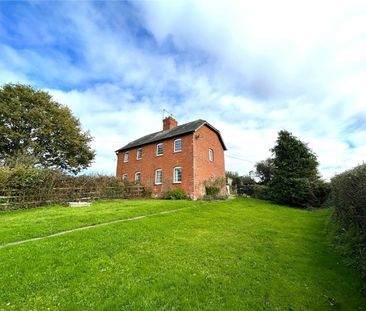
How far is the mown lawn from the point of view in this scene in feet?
14.6

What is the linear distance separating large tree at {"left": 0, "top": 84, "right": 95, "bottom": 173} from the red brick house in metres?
7.84

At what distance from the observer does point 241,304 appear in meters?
4.41

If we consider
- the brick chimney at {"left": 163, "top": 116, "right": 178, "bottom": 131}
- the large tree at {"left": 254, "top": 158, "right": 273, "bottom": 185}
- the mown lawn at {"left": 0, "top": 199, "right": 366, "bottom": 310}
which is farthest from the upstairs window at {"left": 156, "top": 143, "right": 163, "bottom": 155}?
the large tree at {"left": 254, "top": 158, "right": 273, "bottom": 185}

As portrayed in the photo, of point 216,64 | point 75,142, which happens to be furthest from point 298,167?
point 75,142

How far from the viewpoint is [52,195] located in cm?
1645

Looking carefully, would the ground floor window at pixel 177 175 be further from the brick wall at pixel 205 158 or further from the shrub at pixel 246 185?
A: the shrub at pixel 246 185

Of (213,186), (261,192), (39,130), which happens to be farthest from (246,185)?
(39,130)

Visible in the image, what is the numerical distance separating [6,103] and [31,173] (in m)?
15.7

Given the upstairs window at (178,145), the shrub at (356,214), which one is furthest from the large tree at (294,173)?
the shrub at (356,214)

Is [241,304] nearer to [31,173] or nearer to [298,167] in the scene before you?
[31,173]

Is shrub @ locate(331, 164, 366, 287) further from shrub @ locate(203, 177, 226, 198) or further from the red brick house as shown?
shrub @ locate(203, 177, 226, 198)

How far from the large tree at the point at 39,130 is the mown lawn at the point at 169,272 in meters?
20.1

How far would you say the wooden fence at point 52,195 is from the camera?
571 inches

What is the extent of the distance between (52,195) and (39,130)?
15.0 metres
